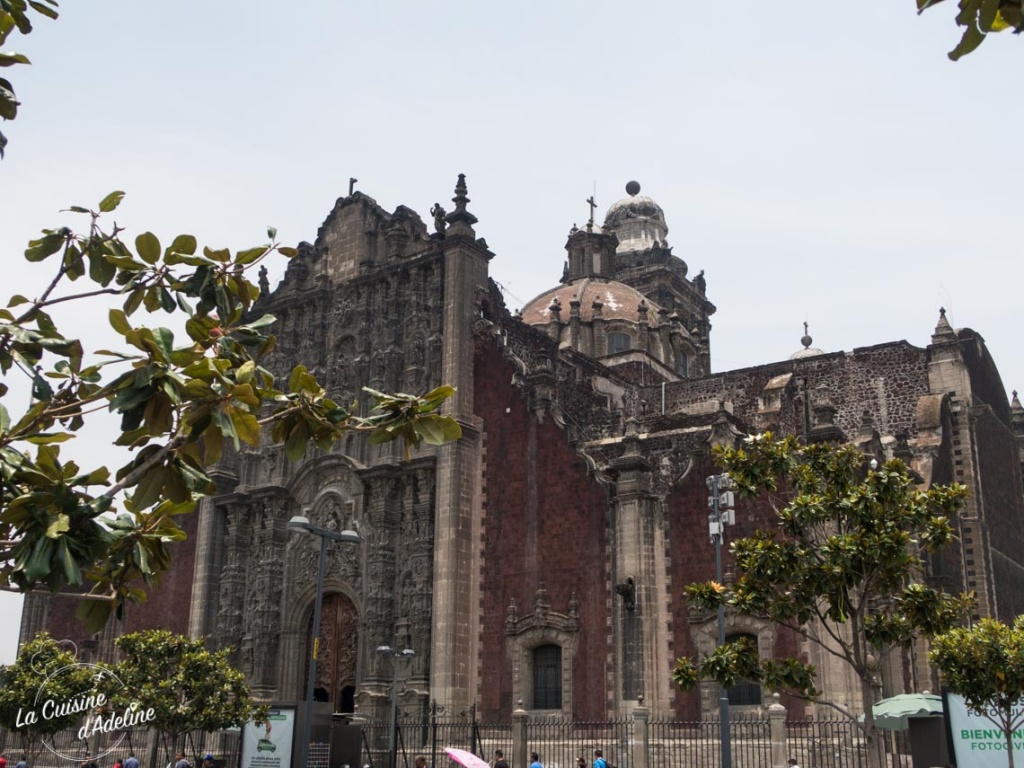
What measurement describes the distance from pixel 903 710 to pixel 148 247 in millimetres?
16031

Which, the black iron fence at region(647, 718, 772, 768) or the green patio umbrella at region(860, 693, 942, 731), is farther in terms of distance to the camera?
the black iron fence at region(647, 718, 772, 768)

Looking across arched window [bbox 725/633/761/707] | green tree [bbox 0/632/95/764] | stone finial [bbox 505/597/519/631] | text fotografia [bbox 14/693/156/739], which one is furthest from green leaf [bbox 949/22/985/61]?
green tree [bbox 0/632/95/764]

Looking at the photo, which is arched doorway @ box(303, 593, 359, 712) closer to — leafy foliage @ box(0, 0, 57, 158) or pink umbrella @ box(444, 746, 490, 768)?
pink umbrella @ box(444, 746, 490, 768)

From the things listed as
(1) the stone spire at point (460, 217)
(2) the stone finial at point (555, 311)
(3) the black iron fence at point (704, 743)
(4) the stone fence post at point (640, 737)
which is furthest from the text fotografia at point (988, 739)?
(2) the stone finial at point (555, 311)

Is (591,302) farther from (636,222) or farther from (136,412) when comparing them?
(136,412)

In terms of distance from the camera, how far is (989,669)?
15062 millimetres

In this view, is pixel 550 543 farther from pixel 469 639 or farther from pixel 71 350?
pixel 71 350

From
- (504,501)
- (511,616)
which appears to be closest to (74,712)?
(511,616)

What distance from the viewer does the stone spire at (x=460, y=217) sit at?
30.2 m

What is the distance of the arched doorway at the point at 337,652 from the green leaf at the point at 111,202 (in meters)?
23.3

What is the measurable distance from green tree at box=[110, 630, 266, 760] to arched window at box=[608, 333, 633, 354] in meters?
23.3

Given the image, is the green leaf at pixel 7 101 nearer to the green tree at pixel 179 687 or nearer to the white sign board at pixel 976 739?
the white sign board at pixel 976 739

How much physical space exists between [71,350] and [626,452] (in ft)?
63.5

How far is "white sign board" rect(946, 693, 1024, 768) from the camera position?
15.3m
